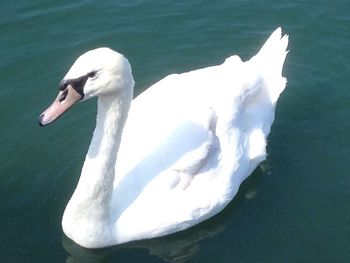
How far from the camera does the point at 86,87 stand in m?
7.47

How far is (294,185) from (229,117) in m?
1.29

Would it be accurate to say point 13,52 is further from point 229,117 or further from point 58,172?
point 229,117

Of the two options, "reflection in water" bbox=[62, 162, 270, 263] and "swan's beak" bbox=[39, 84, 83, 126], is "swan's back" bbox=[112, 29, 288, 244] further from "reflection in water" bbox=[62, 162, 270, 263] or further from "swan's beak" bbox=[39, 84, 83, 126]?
"swan's beak" bbox=[39, 84, 83, 126]

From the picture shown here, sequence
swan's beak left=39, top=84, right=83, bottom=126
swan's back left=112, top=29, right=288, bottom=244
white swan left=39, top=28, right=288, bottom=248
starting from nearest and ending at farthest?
swan's beak left=39, top=84, right=83, bottom=126 < white swan left=39, top=28, right=288, bottom=248 < swan's back left=112, top=29, right=288, bottom=244

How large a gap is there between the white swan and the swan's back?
1 centimetres

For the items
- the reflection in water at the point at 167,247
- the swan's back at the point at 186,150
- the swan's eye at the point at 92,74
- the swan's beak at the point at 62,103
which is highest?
the swan's eye at the point at 92,74

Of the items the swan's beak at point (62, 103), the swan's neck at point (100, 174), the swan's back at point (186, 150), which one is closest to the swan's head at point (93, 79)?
the swan's beak at point (62, 103)

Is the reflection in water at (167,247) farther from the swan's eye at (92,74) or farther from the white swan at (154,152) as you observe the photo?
the swan's eye at (92,74)

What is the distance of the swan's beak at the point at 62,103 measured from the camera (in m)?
7.53

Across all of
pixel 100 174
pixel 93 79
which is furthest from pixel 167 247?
pixel 93 79

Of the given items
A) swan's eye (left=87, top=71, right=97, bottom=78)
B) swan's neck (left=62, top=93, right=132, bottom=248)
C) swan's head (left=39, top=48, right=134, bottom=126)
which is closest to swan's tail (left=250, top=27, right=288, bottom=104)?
swan's neck (left=62, top=93, right=132, bottom=248)

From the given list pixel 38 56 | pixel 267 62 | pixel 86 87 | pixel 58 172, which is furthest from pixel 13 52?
pixel 86 87

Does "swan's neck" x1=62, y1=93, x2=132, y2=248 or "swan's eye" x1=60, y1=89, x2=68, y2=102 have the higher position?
"swan's eye" x1=60, y1=89, x2=68, y2=102

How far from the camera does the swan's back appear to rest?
861 centimetres
